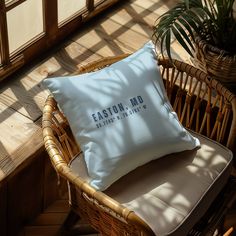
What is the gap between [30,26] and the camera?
1.93 meters

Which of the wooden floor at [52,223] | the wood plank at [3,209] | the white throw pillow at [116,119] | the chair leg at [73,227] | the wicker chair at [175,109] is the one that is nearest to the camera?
the wicker chair at [175,109]

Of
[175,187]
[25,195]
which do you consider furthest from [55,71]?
[175,187]

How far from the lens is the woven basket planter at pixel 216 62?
1775 millimetres

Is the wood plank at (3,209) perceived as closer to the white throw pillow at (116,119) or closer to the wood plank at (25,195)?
the wood plank at (25,195)

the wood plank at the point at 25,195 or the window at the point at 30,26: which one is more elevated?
the window at the point at 30,26

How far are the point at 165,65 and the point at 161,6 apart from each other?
617 mm

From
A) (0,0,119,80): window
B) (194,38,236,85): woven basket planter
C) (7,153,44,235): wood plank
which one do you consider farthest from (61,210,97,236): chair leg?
(194,38,236,85): woven basket planter

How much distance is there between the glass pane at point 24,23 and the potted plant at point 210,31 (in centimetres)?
45

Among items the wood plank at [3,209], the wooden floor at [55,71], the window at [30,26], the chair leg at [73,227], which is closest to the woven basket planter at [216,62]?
the wooden floor at [55,71]

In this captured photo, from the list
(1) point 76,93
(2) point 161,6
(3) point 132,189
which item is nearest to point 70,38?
(2) point 161,6

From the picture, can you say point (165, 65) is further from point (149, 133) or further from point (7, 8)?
Result: point (7, 8)

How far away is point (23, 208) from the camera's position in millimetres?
1896

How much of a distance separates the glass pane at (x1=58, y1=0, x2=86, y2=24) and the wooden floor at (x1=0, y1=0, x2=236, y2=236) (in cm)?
8

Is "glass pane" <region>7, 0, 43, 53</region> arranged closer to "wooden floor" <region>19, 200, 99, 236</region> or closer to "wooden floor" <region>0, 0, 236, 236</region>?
"wooden floor" <region>0, 0, 236, 236</region>
